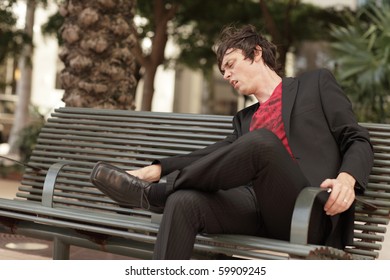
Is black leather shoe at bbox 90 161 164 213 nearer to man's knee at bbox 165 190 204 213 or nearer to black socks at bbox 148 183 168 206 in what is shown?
black socks at bbox 148 183 168 206

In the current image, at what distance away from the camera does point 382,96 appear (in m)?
8.34

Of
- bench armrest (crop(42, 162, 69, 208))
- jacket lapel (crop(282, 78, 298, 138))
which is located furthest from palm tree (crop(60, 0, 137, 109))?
jacket lapel (crop(282, 78, 298, 138))

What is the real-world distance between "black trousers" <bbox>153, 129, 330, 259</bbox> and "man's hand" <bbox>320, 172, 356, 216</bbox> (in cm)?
9

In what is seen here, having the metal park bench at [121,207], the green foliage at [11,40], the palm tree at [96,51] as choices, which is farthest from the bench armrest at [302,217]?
the green foliage at [11,40]

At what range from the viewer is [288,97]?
308 cm

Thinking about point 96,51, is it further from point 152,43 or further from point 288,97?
point 152,43

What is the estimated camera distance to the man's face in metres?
3.14

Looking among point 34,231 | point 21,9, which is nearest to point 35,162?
point 34,231

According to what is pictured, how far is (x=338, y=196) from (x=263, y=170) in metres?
0.31

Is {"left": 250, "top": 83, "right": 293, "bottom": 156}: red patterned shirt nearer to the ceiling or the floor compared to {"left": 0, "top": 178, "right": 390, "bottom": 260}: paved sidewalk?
nearer to the ceiling

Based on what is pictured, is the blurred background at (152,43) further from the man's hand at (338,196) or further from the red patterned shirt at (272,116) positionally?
the man's hand at (338,196)

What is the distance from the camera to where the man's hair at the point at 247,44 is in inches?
124
